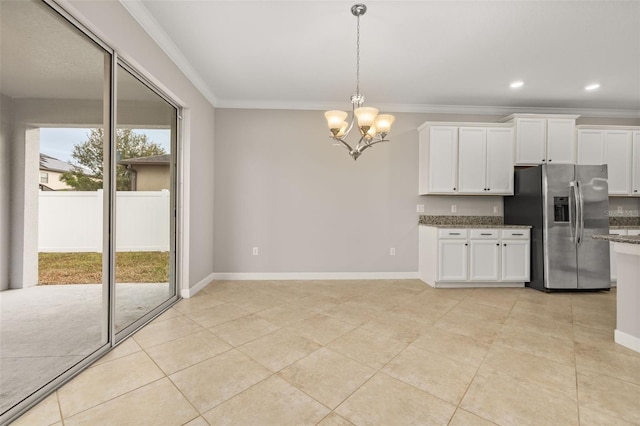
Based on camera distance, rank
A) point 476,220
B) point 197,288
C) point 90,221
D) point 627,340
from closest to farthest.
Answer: point 90,221, point 627,340, point 197,288, point 476,220

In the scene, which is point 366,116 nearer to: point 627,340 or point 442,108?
point 442,108

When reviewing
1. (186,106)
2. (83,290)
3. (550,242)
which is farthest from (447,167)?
(83,290)

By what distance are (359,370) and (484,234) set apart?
3000 mm

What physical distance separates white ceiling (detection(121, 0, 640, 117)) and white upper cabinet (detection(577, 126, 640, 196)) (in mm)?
549

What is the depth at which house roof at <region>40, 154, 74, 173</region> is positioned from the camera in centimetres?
169

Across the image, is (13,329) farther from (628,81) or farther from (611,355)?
(628,81)

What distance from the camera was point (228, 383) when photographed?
1681 mm

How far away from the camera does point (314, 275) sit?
13.9ft

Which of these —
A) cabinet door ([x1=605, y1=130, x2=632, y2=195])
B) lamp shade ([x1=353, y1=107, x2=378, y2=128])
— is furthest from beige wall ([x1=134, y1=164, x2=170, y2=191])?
cabinet door ([x1=605, y1=130, x2=632, y2=195])

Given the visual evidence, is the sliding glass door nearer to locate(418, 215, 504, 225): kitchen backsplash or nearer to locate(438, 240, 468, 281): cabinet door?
locate(438, 240, 468, 281): cabinet door

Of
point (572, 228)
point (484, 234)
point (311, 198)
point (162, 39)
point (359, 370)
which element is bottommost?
point (359, 370)

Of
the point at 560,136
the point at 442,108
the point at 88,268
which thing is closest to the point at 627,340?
the point at 560,136

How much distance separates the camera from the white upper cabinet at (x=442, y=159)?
4047 mm

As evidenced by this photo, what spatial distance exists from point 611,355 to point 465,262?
1.82 m
